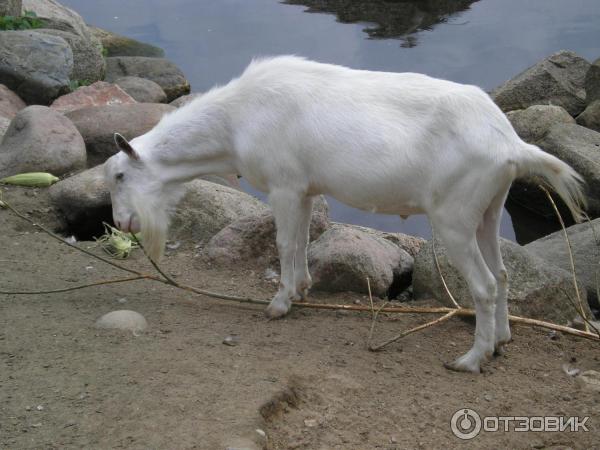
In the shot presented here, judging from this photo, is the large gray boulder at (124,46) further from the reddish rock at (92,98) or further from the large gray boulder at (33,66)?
the large gray boulder at (33,66)

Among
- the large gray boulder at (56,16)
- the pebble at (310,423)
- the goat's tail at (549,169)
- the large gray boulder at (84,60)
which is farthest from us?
the large gray boulder at (56,16)

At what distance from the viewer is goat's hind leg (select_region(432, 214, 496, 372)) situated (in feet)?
15.3

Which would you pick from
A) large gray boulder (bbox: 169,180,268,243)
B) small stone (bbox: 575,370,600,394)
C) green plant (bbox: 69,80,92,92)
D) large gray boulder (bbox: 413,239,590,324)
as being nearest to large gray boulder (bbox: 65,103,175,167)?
large gray boulder (bbox: 169,180,268,243)

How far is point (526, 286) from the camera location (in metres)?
5.71

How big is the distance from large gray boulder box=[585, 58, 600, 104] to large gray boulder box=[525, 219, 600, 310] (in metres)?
4.29

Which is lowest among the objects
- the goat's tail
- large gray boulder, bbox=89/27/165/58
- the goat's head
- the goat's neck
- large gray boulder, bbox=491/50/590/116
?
large gray boulder, bbox=89/27/165/58

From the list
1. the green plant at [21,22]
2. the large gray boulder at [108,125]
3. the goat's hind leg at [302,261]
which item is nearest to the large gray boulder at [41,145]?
the large gray boulder at [108,125]

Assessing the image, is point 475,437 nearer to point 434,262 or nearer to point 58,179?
point 434,262

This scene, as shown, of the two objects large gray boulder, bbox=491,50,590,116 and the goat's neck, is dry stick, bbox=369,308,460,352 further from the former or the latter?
large gray boulder, bbox=491,50,590,116

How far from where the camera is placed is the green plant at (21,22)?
36.3ft

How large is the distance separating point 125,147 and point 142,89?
6699 millimetres

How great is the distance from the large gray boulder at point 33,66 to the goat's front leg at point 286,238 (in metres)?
5.71

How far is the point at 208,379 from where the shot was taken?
448cm

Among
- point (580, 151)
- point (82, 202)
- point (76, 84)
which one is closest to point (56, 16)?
point (76, 84)
